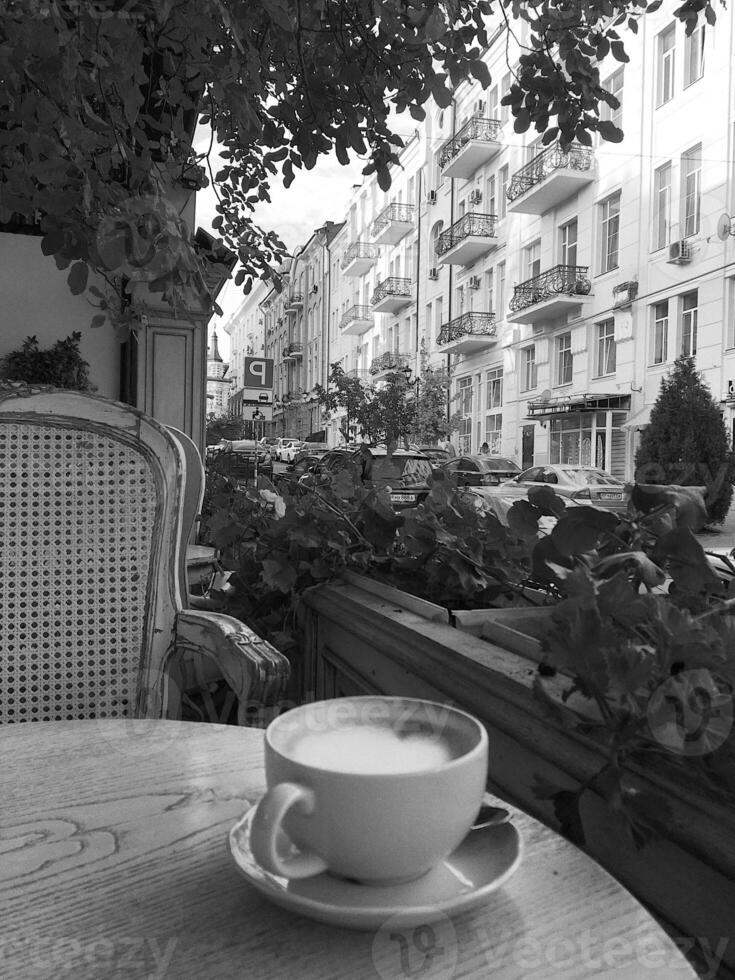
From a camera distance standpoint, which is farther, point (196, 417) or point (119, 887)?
point (196, 417)

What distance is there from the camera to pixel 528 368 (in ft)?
71.3

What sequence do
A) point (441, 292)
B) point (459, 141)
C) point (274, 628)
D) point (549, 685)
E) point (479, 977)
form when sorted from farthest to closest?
point (441, 292)
point (459, 141)
point (274, 628)
point (549, 685)
point (479, 977)

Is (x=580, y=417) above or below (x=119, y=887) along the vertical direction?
above

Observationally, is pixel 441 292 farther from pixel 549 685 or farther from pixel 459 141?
pixel 549 685

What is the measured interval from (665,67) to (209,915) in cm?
1938

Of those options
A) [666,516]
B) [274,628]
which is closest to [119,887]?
[666,516]

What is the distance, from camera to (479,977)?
0.38 m

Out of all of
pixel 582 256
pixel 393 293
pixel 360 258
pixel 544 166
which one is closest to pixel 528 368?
pixel 582 256

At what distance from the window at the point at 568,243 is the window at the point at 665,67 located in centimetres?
359

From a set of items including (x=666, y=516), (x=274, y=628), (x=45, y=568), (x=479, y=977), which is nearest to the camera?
(x=479, y=977)

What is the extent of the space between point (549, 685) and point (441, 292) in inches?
1077

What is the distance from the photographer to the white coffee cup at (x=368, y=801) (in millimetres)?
385

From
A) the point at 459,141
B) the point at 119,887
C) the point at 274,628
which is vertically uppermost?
the point at 459,141

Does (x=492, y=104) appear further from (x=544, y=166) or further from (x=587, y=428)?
(x=587, y=428)
